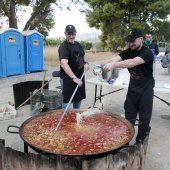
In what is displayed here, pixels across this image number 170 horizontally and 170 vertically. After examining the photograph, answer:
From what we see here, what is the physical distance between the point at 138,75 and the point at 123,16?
63.4 ft

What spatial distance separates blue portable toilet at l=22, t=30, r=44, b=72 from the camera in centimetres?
958

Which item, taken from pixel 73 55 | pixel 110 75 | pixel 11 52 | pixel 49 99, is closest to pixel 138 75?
pixel 73 55

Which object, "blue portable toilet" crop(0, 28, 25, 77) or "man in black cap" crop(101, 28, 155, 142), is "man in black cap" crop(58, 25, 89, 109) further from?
"blue portable toilet" crop(0, 28, 25, 77)

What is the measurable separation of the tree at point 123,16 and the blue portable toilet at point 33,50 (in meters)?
10.9

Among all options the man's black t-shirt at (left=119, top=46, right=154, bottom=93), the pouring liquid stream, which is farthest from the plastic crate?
the man's black t-shirt at (left=119, top=46, right=154, bottom=93)

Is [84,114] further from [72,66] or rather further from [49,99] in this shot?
[49,99]

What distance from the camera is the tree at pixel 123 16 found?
63.9ft

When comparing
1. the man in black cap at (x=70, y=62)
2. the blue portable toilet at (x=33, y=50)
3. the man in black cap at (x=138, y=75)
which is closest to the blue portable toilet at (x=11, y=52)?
the blue portable toilet at (x=33, y=50)

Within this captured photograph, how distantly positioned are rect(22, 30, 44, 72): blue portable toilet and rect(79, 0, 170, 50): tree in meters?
10.9

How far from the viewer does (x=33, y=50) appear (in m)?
9.81

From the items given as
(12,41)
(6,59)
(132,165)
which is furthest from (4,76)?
(132,165)

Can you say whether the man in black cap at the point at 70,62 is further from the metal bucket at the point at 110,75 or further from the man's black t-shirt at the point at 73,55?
the metal bucket at the point at 110,75

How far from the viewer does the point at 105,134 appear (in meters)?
2.40

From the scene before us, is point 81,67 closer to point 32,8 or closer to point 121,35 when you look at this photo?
point 32,8
